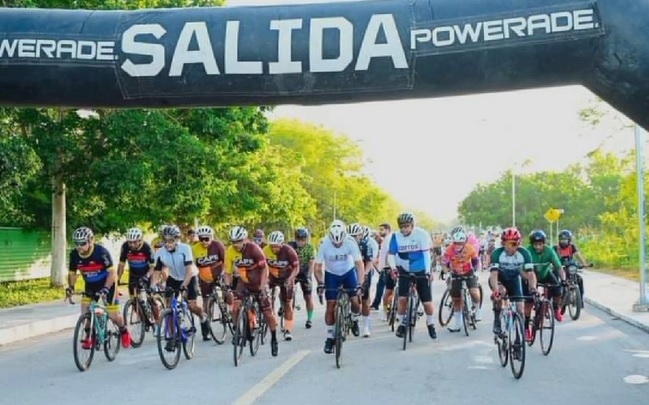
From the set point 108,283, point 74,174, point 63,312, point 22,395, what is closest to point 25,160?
point 63,312

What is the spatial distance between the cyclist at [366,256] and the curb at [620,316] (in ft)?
16.3

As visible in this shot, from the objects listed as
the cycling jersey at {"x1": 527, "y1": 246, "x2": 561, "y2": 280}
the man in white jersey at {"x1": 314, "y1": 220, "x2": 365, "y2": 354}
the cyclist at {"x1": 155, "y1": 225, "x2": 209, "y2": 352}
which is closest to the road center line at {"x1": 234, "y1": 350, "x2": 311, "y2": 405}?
the man in white jersey at {"x1": 314, "y1": 220, "x2": 365, "y2": 354}

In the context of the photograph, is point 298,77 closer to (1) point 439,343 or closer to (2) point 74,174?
(1) point 439,343

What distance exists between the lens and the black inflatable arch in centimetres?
648

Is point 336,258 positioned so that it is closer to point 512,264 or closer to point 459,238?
point 512,264

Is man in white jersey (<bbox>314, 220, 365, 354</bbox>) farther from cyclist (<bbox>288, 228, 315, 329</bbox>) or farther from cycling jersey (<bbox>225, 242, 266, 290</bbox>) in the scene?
cyclist (<bbox>288, 228, 315, 329</bbox>)

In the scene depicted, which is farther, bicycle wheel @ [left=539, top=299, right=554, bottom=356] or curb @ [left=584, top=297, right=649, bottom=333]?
curb @ [left=584, top=297, right=649, bottom=333]

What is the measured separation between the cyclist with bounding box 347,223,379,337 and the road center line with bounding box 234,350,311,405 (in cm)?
257

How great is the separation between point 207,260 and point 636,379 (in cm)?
655

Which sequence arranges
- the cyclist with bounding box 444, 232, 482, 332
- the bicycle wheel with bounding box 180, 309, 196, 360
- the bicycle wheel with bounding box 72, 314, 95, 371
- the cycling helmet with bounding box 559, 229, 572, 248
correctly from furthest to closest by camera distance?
the cycling helmet with bounding box 559, 229, 572, 248
the cyclist with bounding box 444, 232, 482, 332
the bicycle wheel with bounding box 180, 309, 196, 360
the bicycle wheel with bounding box 72, 314, 95, 371

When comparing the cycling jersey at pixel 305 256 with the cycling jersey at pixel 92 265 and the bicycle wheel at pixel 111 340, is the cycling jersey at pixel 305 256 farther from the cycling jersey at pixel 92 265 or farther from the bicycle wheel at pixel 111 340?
the cycling jersey at pixel 92 265

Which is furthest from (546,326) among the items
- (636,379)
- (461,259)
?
(461,259)

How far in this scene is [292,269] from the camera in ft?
44.0

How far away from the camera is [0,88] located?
22.8ft
